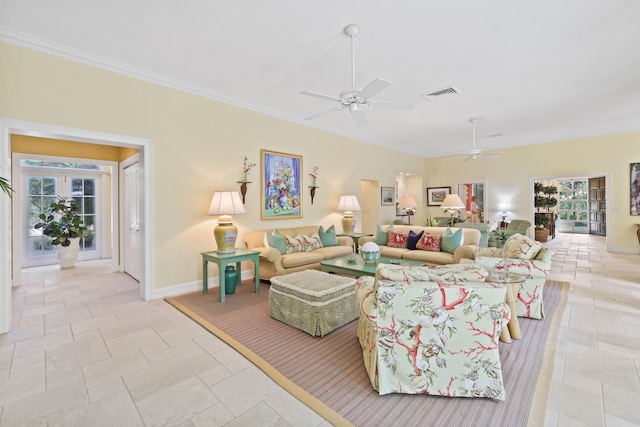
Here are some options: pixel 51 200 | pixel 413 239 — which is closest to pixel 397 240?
pixel 413 239

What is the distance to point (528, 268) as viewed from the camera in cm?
319

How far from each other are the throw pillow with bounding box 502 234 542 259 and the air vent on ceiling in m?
2.32

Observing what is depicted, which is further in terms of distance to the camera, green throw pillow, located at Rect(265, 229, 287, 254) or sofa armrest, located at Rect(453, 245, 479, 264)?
green throw pillow, located at Rect(265, 229, 287, 254)

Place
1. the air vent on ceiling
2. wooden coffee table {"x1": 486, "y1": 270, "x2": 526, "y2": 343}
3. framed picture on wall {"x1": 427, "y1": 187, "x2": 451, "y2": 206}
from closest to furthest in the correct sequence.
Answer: wooden coffee table {"x1": 486, "y1": 270, "x2": 526, "y2": 343}
the air vent on ceiling
framed picture on wall {"x1": 427, "y1": 187, "x2": 451, "y2": 206}

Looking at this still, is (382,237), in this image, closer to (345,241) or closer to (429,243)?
(345,241)

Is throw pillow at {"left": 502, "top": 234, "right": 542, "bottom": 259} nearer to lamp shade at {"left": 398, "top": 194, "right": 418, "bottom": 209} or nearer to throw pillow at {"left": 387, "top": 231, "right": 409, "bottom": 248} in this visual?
throw pillow at {"left": 387, "top": 231, "right": 409, "bottom": 248}

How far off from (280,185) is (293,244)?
1.21 meters

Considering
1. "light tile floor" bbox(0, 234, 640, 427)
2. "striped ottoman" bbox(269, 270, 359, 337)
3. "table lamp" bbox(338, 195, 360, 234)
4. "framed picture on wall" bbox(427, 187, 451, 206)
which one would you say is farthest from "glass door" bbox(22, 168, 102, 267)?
"framed picture on wall" bbox(427, 187, 451, 206)

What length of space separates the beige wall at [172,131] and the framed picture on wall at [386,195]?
2.73m

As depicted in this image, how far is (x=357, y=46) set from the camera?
10.6 ft

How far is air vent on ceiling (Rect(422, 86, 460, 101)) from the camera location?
4328mm

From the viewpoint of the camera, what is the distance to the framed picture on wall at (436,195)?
9891 millimetres

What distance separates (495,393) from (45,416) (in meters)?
2.79

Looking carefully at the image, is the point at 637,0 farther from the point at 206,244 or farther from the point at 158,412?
the point at 206,244
